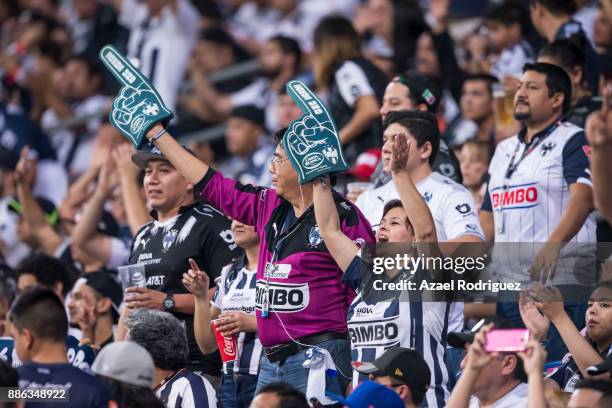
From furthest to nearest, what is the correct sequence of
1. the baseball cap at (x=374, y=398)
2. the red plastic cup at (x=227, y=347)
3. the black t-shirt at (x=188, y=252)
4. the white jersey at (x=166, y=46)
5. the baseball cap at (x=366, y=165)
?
the white jersey at (x=166, y=46) < the baseball cap at (x=366, y=165) < the black t-shirt at (x=188, y=252) < the red plastic cup at (x=227, y=347) < the baseball cap at (x=374, y=398)

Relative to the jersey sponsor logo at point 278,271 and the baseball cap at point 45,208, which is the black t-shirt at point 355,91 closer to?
the baseball cap at point 45,208

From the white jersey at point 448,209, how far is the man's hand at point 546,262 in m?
0.36

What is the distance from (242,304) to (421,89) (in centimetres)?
202

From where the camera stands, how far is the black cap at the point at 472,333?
6.12 meters

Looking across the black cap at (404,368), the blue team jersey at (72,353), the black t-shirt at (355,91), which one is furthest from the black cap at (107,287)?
the black cap at (404,368)

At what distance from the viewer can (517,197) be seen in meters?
8.16

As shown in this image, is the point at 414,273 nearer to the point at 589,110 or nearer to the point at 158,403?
the point at 158,403

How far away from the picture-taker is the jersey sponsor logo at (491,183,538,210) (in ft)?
26.6

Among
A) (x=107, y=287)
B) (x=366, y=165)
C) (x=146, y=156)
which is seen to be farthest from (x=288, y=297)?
(x=366, y=165)

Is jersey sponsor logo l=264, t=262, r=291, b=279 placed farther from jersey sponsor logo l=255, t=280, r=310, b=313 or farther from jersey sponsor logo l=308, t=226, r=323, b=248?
jersey sponsor logo l=308, t=226, r=323, b=248

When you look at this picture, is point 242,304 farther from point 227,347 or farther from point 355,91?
point 355,91

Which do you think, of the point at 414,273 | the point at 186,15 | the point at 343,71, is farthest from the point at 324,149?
the point at 186,15

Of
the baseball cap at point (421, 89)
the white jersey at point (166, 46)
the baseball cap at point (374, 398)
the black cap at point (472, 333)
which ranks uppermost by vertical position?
the white jersey at point (166, 46)

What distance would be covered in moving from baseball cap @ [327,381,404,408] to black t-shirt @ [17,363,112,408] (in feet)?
3.60
